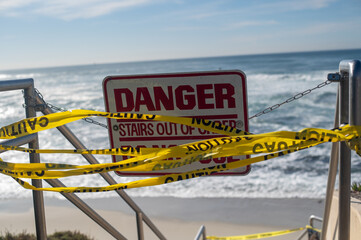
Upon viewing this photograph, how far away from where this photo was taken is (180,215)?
9.08 meters

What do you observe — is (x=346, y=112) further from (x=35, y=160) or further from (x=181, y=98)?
(x=35, y=160)

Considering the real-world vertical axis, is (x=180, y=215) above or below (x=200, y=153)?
below

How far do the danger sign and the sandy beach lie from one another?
540 cm

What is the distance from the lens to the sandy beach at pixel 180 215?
27.4 ft

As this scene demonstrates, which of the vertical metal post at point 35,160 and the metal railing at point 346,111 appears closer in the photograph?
the metal railing at point 346,111

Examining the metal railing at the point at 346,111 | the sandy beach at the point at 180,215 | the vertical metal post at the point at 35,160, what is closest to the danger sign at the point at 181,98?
the vertical metal post at the point at 35,160

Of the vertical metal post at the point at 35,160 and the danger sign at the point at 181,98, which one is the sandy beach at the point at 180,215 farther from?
the vertical metal post at the point at 35,160

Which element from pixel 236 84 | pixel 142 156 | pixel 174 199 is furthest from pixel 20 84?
pixel 174 199

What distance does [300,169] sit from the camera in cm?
1236

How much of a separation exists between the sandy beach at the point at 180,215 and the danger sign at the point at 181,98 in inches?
213

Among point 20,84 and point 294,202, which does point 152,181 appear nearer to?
point 20,84

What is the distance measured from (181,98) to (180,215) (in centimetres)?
700

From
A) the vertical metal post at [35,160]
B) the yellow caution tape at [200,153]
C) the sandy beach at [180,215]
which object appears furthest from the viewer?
the sandy beach at [180,215]

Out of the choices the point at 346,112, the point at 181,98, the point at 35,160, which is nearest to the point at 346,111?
the point at 346,112
